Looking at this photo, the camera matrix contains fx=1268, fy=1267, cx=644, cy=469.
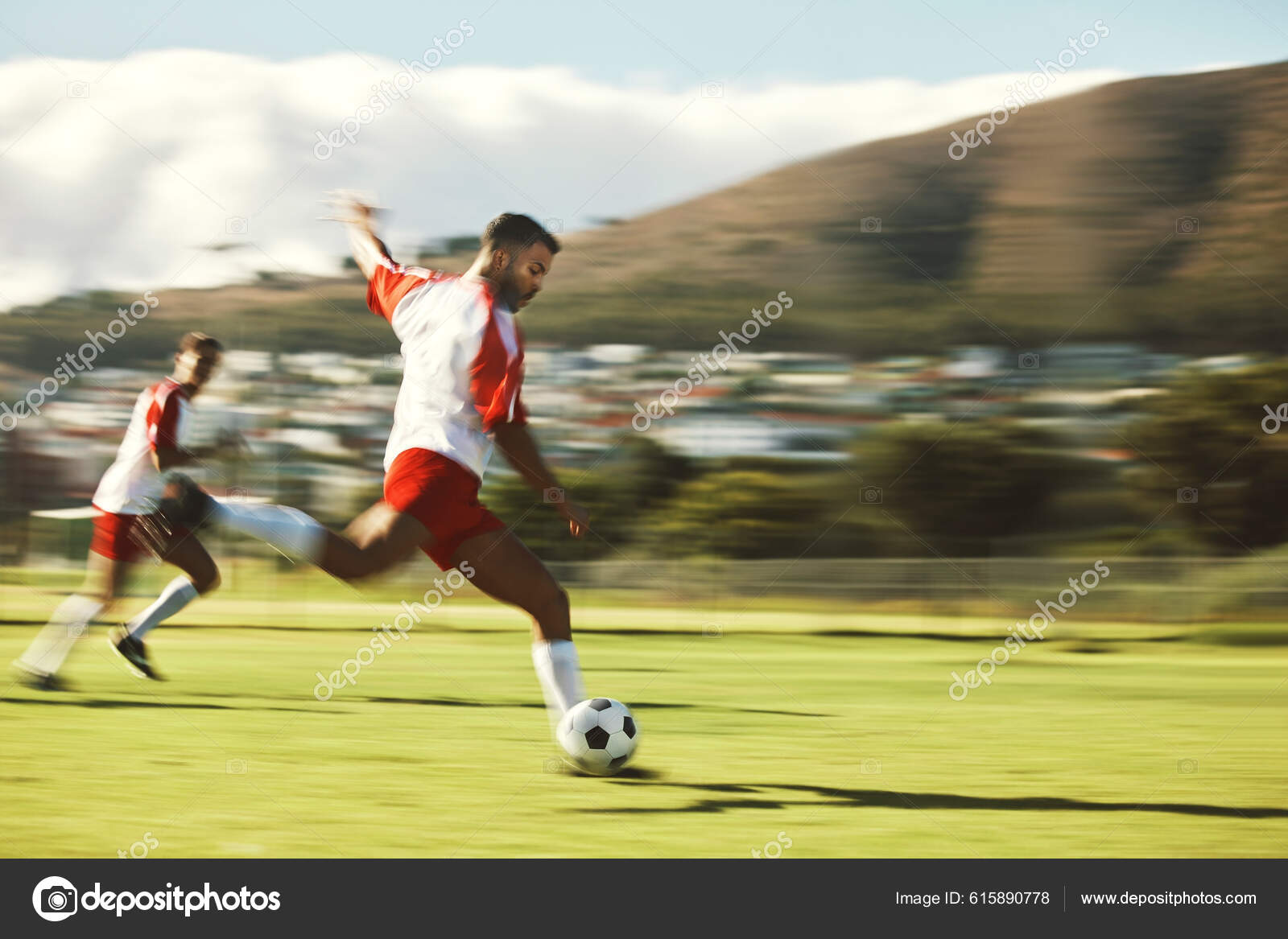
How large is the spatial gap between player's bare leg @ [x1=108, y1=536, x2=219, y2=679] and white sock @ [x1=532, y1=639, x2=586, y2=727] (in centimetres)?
282

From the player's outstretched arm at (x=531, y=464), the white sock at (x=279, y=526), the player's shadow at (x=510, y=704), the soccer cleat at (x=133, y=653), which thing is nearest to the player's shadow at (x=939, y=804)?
the player's outstretched arm at (x=531, y=464)

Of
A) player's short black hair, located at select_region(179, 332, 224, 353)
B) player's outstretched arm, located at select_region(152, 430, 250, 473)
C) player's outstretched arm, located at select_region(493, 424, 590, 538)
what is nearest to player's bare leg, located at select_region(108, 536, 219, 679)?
player's outstretched arm, located at select_region(152, 430, 250, 473)

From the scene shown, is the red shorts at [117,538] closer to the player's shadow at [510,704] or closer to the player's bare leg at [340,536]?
the player's shadow at [510,704]

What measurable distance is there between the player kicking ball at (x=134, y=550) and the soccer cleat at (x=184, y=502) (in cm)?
109

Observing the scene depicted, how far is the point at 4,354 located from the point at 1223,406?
45727mm

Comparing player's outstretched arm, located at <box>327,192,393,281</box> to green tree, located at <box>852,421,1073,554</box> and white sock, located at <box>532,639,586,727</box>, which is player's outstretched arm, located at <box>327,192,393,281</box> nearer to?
white sock, located at <box>532,639,586,727</box>

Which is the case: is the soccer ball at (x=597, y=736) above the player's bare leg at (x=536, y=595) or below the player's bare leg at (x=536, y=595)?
below

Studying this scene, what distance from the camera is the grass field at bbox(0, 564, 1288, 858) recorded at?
3.94 meters

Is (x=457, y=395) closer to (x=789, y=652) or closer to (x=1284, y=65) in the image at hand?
(x=789, y=652)

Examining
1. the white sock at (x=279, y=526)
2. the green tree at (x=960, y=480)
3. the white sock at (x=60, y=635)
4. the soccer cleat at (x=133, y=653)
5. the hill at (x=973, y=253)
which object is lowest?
the white sock at (x=279, y=526)

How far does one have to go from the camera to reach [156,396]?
21.5 ft

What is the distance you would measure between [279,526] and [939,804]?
2652mm

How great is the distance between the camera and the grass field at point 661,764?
155 inches
